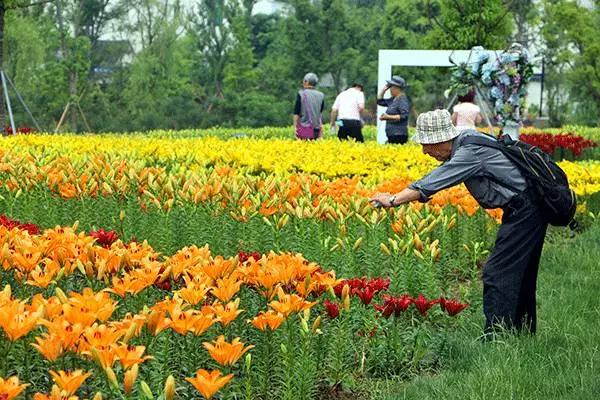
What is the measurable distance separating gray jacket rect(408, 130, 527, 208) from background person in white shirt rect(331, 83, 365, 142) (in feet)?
33.8

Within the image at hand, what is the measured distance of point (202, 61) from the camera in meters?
39.3

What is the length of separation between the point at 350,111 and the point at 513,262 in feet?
35.4

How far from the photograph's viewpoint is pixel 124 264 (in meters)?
4.75

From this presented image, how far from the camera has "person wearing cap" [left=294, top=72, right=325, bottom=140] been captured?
1512 cm

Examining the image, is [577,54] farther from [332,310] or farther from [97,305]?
[97,305]

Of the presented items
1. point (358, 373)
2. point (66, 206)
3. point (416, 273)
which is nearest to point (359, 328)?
point (358, 373)

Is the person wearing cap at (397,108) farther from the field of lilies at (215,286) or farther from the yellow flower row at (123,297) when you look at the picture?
the yellow flower row at (123,297)

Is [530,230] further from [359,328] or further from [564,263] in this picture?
[564,263]

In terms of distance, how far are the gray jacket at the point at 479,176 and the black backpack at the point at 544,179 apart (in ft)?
0.12

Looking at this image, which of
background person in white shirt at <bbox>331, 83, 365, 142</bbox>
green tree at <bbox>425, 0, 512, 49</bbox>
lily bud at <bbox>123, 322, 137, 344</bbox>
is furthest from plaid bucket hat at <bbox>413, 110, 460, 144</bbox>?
green tree at <bbox>425, 0, 512, 49</bbox>

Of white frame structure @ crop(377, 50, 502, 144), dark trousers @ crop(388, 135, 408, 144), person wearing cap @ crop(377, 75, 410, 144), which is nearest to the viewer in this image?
person wearing cap @ crop(377, 75, 410, 144)

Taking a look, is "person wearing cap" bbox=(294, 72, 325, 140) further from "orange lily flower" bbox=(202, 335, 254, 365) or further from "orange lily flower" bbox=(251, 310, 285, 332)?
"orange lily flower" bbox=(202, 335, 254, 365)

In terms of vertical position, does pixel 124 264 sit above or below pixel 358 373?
above

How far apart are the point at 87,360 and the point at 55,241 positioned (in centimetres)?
136
